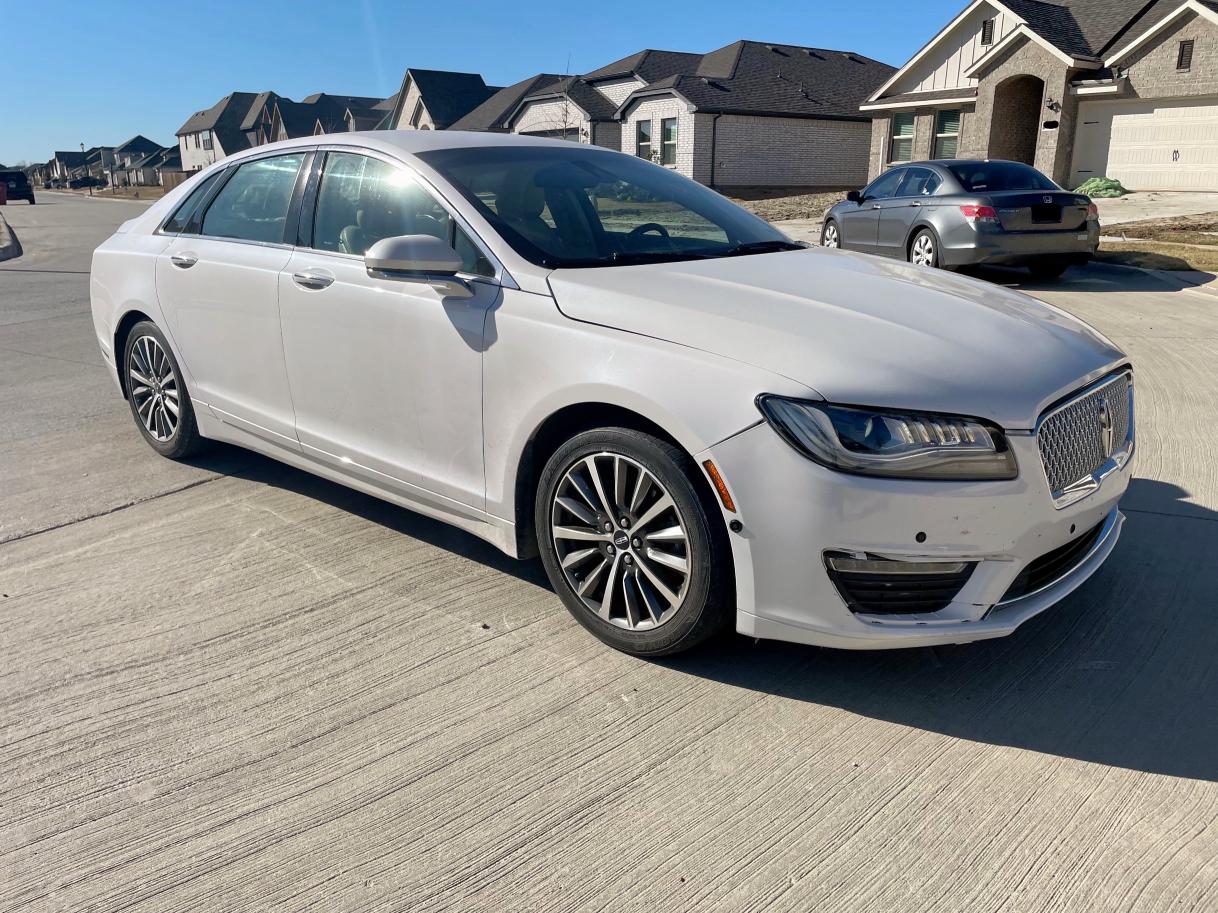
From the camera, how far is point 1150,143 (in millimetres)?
25781

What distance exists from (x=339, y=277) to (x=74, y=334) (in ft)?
23.5

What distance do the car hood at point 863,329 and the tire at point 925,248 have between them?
8.37 m

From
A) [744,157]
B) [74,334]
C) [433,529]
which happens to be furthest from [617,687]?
[744,157]

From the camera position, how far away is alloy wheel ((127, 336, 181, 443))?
5.10 meters

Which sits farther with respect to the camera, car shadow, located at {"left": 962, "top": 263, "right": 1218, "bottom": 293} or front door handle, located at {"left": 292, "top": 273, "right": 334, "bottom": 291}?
car shadow, located at {"left": 962, "top": 263, "right": 1218, "bottom": 293}

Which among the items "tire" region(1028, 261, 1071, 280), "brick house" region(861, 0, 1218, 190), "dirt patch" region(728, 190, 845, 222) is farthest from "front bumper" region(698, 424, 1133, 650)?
"brick house" region(861, 0, 1218, 190)

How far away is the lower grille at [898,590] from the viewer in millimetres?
2781

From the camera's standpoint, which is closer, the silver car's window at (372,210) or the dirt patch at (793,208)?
the silver car's window at (372,210)

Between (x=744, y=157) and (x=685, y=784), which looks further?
(x=744, y=157)

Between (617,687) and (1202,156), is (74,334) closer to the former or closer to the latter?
(617,687)

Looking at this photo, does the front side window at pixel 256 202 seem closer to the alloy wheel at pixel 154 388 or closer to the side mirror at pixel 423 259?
the alloy wheel at pixel 154 388

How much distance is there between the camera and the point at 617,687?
3135 mm

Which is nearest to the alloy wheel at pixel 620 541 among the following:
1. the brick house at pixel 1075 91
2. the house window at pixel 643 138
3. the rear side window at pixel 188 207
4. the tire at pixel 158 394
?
the tire at pixel 158 394

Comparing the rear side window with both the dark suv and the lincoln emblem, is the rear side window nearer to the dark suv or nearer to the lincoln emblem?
the lincoln emblem
